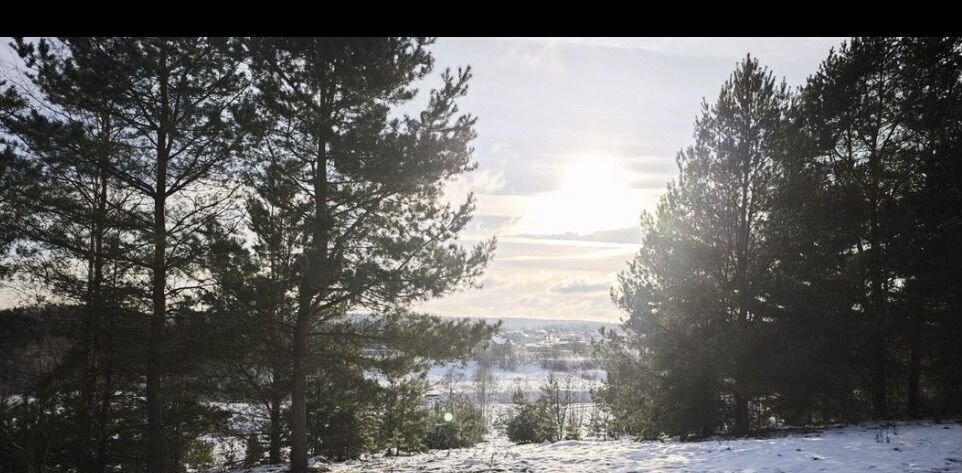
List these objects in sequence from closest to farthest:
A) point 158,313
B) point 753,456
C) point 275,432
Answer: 1. point 753,456
2. point 158,313
3. point 275,432

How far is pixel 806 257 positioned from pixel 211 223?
597 inches

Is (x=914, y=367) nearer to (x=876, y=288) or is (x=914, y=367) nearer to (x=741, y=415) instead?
(x=876, y=288)

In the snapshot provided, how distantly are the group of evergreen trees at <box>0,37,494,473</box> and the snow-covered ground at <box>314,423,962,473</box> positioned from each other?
8.71 ft

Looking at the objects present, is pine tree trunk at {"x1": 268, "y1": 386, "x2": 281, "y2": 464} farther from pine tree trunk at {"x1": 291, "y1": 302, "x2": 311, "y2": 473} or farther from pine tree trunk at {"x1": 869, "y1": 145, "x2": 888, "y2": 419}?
pine tree trunk at {"x1": 869, "y1": 145, "x2": 888, "y2": 419}

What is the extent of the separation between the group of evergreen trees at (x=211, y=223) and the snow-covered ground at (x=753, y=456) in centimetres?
265

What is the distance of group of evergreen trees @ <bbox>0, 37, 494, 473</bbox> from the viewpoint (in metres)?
9.48

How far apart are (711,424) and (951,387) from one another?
6.71 metres

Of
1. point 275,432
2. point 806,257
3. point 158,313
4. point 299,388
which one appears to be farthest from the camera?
point 275,432

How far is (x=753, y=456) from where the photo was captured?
8.88m

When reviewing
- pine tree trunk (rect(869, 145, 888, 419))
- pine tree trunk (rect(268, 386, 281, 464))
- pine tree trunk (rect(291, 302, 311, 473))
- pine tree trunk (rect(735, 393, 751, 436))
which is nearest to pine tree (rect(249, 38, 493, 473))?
pine tree trunk (rect(291, 302, 311, 473))

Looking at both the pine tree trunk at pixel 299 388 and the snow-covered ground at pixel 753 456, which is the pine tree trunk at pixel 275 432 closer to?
the snow-covered ground at pixel 753 456

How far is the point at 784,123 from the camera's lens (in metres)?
12.4

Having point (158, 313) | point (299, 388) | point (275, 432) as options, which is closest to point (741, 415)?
point (299, 388)

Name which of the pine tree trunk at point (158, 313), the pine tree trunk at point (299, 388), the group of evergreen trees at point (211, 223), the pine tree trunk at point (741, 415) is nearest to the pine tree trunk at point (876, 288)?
the pine tree trunk at point (741, 415)
